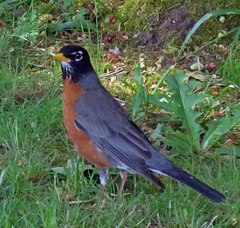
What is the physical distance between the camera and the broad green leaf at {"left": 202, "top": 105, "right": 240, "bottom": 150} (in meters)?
4.09

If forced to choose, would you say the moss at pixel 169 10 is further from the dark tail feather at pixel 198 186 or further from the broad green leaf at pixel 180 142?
the dark tail feather at pixel 198 186

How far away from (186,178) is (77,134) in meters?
0.80

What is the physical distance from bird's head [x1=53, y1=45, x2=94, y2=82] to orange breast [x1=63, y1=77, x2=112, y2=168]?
0.07 m

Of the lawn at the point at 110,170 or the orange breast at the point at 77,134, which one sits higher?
the orange breast at the point at 77,134

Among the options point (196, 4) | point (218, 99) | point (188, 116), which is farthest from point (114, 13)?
point (188, 116)

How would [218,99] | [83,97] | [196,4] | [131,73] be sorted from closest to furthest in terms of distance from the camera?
[83,97] < [218,99] < [131,73] < [196,4]

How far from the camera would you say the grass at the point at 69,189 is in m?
3.24

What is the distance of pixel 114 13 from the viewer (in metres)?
5.94

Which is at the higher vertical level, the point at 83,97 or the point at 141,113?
the point at 83,97

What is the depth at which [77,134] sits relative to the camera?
376 cm

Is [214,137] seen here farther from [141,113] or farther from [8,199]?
[8,199]

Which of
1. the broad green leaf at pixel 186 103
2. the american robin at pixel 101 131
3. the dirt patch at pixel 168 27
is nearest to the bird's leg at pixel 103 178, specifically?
the american robin at pixel 101 131

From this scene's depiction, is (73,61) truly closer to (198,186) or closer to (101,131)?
(101,131)

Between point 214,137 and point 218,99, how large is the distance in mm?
695
